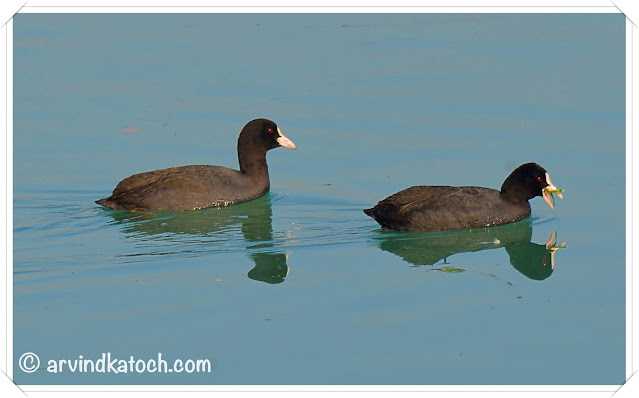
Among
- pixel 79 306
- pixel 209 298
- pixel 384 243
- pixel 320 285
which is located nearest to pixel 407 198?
pixel 384 243

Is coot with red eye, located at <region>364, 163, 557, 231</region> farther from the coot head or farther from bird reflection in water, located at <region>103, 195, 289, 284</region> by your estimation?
bird reflection in water, located at <region>103, 195, 289, 284</region>

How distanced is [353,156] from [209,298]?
493cm

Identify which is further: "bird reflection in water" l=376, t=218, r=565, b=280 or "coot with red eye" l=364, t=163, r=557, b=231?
"coot with red eye" l=364, t=163, r=557, b=231

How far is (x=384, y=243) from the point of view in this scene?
43.0 ft

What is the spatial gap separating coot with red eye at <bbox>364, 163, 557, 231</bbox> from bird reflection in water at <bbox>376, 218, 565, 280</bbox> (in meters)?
0.10

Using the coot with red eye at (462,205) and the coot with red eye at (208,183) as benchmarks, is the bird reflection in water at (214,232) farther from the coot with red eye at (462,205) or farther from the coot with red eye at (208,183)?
the coot with red eye at (462,205)

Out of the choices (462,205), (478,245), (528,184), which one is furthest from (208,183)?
(528,184)

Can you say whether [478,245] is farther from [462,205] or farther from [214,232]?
[214,232]

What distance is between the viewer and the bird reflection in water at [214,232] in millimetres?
12633

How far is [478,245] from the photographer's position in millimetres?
13156

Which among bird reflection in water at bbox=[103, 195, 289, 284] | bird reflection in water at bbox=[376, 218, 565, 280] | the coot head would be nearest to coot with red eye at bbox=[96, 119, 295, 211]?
bird reflection in water at bbox=[103, 195, 289, 284]

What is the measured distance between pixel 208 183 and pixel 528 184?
144 inches

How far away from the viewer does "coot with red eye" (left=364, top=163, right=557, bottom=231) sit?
526 inches
